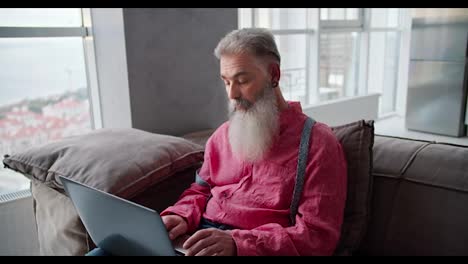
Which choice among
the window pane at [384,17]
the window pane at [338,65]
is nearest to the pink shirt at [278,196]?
the window pane at [338,65]

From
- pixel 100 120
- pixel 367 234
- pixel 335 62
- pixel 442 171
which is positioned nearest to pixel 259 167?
pixel 367 234

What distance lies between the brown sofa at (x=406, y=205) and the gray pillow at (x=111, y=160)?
8 centimetres

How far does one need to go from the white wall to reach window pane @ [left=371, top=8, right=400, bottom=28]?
11.0ft

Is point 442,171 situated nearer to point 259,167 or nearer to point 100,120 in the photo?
point 259,167

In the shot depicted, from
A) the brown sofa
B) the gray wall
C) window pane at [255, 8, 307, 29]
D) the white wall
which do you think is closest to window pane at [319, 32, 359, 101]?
window pane at [255, 8, 307, 29]

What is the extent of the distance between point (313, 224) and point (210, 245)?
0.27 metres

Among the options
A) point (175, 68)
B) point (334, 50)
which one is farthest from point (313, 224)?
point (334, 50)

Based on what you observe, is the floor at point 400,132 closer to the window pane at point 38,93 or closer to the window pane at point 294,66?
the window pane at point 294,66

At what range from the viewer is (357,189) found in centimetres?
126

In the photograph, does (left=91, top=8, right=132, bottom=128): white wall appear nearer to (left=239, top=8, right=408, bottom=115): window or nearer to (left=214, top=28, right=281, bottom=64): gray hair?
(left=214, top=28, right=281, bottom=64): gray hair

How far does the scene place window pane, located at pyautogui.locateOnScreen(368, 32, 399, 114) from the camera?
4773 millimetres

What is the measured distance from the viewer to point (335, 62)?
4320 millimetres

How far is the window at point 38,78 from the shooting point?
1.81 meters
